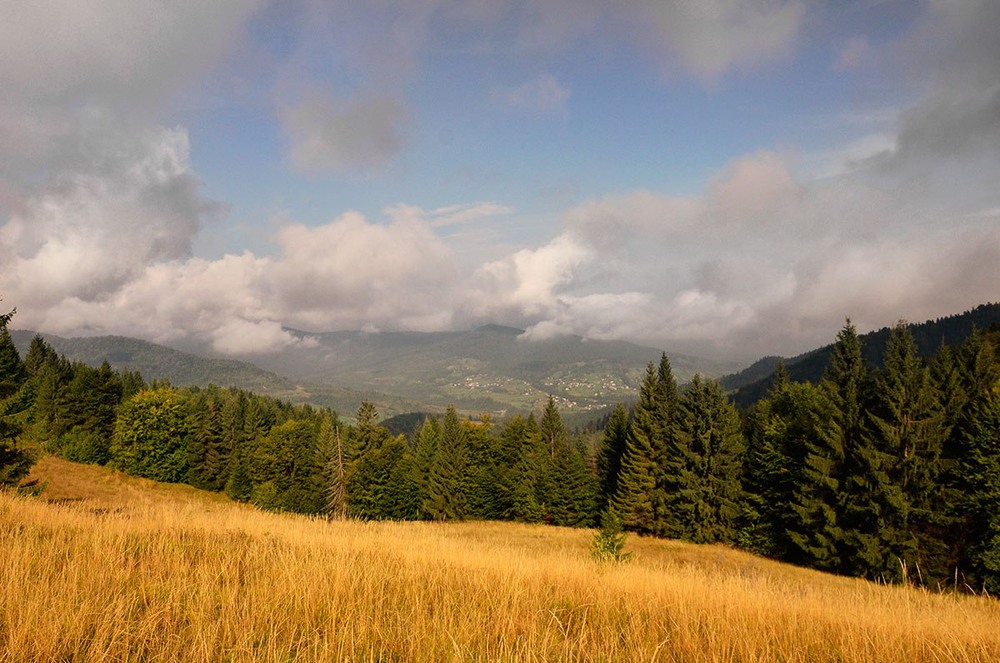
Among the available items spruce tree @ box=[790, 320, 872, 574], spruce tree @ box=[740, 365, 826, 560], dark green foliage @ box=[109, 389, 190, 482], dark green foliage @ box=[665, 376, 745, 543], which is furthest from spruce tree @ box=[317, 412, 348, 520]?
spruce tree @ box=[790, 320, 872, 574]

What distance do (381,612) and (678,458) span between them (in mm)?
48826

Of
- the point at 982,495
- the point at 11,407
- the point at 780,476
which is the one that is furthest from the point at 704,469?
the point at 11,407

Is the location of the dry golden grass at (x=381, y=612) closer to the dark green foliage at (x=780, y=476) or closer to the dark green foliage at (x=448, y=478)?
the dark green foliage at (x=780, y=476)

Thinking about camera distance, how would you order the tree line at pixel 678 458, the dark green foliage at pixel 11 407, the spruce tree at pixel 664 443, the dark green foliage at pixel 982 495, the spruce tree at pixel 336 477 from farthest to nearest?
the spruce tree at pixel 336 477
the spruce tree at pixel 664 443
the tree line at pixel 678 458
the dark green foliage at pixel 982 495
the dark green foliage at pixel 11 407

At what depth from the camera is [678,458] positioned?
156ft

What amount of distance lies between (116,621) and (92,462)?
86111 mm

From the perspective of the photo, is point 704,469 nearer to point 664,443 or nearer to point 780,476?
point 664,443

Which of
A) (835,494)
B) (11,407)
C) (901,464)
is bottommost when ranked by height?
(835,494)

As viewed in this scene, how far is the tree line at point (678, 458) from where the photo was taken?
2995cm

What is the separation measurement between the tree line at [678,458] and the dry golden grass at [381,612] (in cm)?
147

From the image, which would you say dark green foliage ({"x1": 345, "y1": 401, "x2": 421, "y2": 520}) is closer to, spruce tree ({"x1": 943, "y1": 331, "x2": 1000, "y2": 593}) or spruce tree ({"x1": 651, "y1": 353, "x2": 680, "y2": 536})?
spruce tree ({"x1": 651, "y1": 353, "x2": 680, "y2": 536})

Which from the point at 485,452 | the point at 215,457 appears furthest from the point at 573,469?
the point at 215,457

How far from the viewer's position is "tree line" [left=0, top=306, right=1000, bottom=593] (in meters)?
30.0

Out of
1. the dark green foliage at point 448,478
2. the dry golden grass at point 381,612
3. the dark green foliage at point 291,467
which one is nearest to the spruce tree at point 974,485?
the dry golden grass at point 381,612
